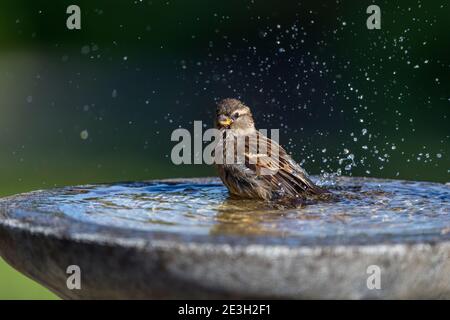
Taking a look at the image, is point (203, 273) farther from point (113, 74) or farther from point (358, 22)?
point (113, 74)

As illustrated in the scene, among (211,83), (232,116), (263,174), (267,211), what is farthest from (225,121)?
(211,83)

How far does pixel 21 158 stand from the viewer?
1122cm

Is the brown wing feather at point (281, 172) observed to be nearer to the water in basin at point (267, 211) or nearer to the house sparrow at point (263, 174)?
the house sparrow at point (263, 174)

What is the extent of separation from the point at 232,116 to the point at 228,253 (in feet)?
7.39

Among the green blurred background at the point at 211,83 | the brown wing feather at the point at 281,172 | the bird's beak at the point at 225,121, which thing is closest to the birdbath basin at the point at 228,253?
the brown wing feather at the point at 281,172

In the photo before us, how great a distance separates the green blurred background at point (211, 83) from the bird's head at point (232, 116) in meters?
4.94

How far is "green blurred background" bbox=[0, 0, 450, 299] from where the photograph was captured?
10.8 metres

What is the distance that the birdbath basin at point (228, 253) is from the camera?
247 cm

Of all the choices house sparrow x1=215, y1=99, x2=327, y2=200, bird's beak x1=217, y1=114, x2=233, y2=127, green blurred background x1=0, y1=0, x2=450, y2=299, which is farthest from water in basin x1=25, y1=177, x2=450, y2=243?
green blurred background x1=0, y1=0, x2=450, y2=299

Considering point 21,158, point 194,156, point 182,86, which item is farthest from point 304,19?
point 21,158

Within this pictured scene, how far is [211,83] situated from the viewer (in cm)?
1396

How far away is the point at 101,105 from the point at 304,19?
12.0 ft

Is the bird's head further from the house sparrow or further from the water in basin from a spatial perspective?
the water in basin

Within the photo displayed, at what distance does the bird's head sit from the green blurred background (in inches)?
194
